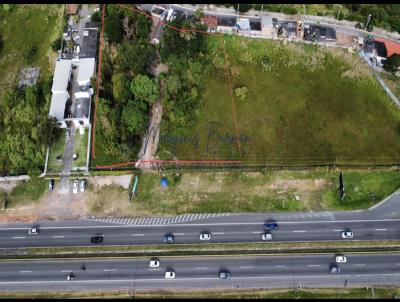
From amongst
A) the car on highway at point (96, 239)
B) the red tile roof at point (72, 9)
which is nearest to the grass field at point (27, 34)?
the red tile roof at point (72, 9)

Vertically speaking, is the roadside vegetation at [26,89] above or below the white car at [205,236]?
above

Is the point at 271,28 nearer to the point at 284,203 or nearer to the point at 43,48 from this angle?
the point at 284,203

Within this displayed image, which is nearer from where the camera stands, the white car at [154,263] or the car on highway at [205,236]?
the white car at [154,263]

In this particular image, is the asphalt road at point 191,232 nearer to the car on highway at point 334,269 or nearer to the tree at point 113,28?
the car on highway at point 334,269

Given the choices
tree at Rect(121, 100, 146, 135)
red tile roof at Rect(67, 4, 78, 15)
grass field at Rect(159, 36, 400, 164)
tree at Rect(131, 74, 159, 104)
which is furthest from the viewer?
red tile roof at Rect(67, 4, 78, 15)

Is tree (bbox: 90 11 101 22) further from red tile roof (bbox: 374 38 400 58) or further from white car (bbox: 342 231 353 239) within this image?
white car (bbox: 342 231 353 239)

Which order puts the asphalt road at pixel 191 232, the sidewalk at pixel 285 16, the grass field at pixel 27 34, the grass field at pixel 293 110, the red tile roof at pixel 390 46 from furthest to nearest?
the sidewalk at pixel 285 16 < the red tile roof at pixel 390 46 < the grass field at pixel 27 34 < the grass field at pixel 293 110 < the asphalt road at pixel 191 232

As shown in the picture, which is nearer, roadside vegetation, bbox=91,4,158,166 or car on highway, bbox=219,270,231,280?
car on highway, bbox=219,270,231,280

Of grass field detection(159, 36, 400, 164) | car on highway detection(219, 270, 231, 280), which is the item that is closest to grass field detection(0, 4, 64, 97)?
grass field detection(159, 36, 400, 164)
